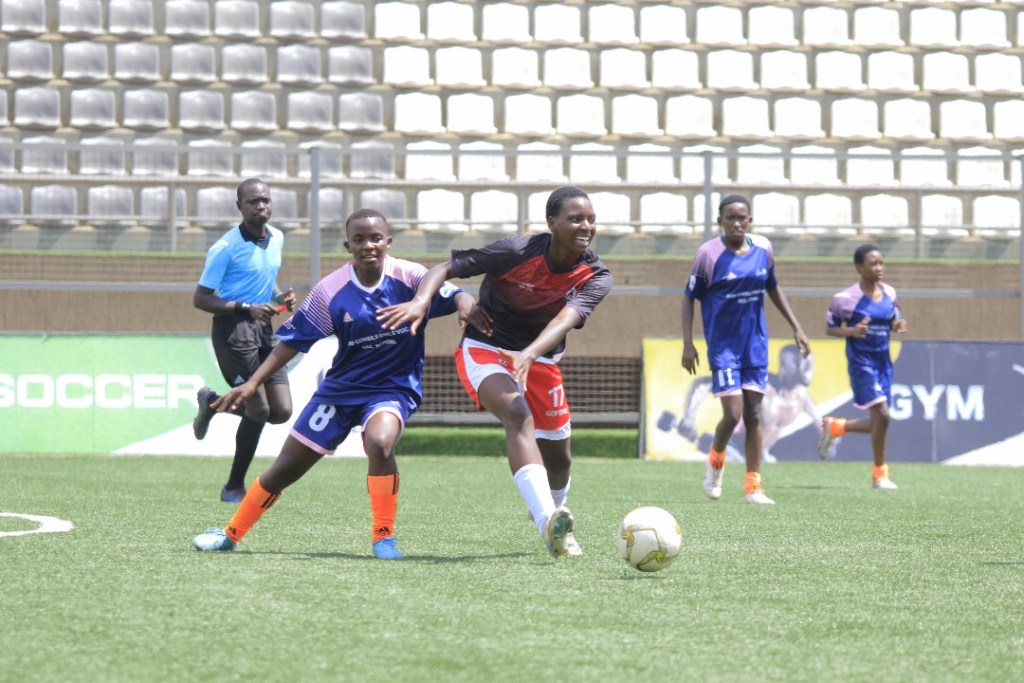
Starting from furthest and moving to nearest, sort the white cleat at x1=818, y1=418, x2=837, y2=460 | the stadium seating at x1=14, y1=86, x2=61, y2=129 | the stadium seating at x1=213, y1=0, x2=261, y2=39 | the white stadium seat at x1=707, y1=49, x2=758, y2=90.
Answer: the white stadium seat at x1=707, y1=49, x2=758, y2=90 → the stadium seating at x1=213, y1=0, x2=261, y2=39 → the stadium seating at x1=14, y1=86, x2=61, y2=129 → the white cleat at x1=818, y1=418, x2=837, y2=460

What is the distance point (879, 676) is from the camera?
3.99m

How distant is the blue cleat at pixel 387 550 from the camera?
21.4 feet

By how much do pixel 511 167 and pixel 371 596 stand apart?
38.9ft

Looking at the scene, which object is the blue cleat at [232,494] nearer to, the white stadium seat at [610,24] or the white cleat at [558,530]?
the white cleat at [558,530]

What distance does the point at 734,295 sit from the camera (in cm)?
1059

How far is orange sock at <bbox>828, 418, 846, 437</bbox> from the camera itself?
44.0 ft

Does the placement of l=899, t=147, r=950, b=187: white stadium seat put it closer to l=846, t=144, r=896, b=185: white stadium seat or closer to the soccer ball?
l=846, t=144, r=896, b=185: white stadium seat

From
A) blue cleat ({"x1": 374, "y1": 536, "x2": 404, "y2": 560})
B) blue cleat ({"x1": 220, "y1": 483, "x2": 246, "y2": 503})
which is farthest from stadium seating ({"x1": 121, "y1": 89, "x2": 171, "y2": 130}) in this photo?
blue cleat ({"x1": 374, "y1": 536, "x2": 404, "y2": 560})

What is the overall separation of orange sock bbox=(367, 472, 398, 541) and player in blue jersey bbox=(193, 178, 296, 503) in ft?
10.7

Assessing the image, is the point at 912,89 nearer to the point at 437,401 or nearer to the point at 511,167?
the point at 511,167

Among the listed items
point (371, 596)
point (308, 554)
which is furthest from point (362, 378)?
point (371, 596)

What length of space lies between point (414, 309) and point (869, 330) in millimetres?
7157

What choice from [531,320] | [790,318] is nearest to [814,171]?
[790,318]

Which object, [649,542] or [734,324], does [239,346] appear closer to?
[734,324]
